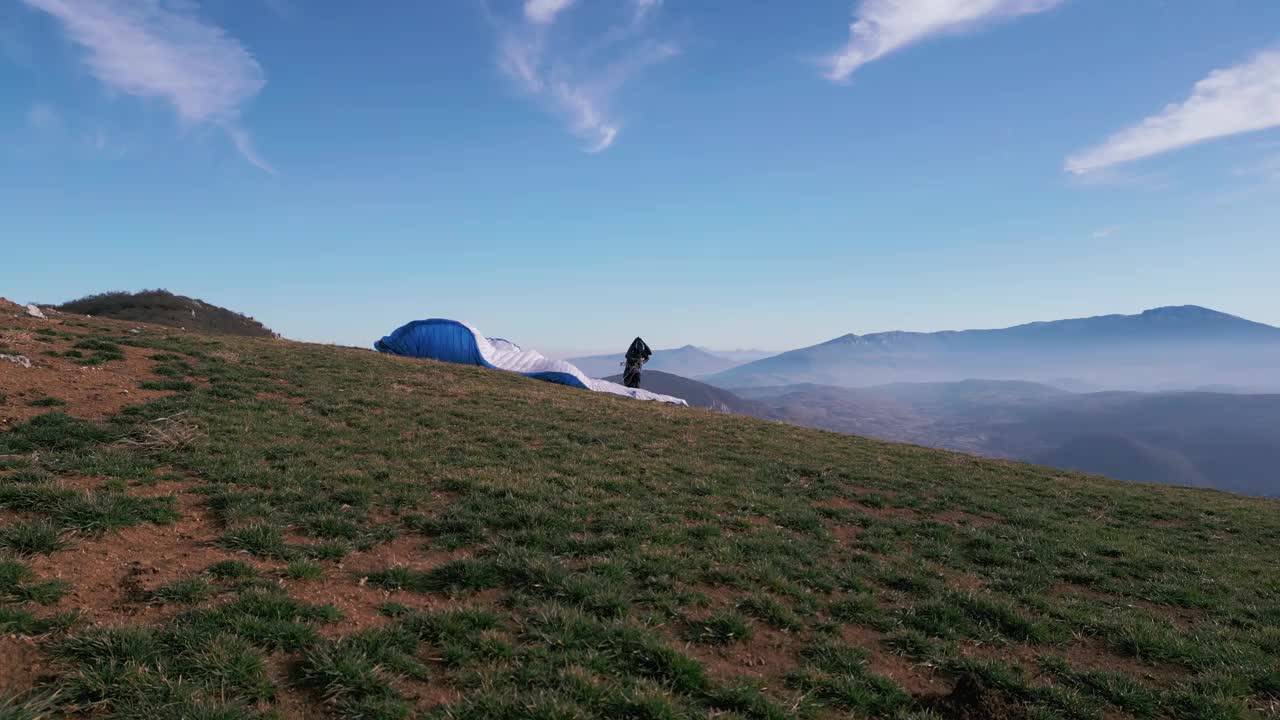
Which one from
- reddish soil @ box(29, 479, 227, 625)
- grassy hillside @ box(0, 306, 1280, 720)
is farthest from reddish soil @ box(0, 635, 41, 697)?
reddish soil @ box(29, 479, 227, 625)

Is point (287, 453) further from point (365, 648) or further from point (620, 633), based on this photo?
point (620, 633)

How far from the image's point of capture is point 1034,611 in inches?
395

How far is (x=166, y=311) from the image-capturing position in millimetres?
57469

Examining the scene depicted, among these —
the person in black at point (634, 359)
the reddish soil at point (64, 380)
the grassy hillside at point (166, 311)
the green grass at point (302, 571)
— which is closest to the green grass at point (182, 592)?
the green grass at point (302, 571)

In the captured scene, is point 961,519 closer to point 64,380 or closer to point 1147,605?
point 1147,605

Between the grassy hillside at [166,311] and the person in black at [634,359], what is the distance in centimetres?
3323

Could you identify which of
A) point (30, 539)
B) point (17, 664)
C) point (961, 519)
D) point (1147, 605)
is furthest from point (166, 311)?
point (1147, 605)

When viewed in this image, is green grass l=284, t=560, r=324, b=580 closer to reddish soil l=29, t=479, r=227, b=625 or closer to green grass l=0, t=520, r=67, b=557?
reddish soil l=29, t=479, r=227, b=625

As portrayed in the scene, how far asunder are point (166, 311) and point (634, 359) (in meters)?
45.7

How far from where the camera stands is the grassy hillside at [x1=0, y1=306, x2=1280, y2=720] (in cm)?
644

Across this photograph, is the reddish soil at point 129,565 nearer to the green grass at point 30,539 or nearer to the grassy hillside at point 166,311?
the green grass at point 30,539

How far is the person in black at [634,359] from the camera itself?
42875 millimetres

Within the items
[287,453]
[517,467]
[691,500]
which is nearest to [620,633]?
[691,500]

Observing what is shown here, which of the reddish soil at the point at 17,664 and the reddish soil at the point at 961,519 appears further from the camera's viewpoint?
the reddish soil at the point at 961,519
